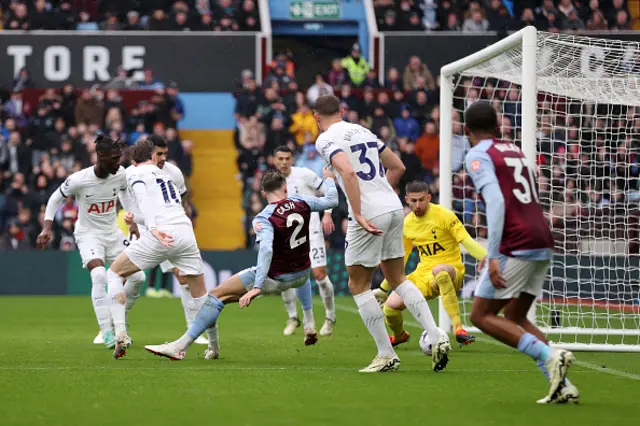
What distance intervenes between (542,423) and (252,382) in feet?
8.17

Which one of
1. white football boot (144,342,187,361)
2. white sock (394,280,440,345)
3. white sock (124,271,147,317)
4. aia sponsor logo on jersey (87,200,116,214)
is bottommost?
white football boot (144,342,187,361)

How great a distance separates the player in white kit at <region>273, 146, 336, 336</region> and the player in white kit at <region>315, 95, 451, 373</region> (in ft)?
13.7

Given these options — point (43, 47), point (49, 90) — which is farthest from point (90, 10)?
point (49, 90)

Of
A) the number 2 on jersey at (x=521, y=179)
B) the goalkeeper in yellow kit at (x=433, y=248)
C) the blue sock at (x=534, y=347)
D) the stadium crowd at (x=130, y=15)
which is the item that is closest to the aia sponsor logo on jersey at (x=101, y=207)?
the goalkeeper in yellow kit at (x=433, y=248)

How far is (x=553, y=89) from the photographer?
41.1 ft

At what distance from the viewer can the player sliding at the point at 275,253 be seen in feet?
30.7

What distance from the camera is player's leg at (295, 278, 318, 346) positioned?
1079 centimetres

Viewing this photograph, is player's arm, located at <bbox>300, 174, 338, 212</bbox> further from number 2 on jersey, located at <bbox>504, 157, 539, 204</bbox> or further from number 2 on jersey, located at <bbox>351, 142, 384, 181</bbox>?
number 2 on jersey, located at <bbox>504, 157, 539, 204</bbox>

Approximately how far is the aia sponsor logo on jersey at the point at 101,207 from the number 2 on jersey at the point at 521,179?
579cm

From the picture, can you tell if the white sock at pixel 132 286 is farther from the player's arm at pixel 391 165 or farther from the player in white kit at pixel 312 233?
the player's arm at pixel 391 165

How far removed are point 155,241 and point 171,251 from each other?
6.6 inches

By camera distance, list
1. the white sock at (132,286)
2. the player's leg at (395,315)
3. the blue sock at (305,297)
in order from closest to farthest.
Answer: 1. the player's leg at (395,315)
2. the white sock at (132,286)
3. the blue sock at (305,297)

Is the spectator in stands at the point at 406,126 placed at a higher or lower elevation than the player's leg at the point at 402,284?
higher

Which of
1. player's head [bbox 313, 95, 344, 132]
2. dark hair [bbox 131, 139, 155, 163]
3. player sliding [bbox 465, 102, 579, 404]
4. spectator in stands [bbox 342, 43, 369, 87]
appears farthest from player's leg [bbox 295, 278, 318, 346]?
spectator in stands [bbox 342, 43, 369, 87]
